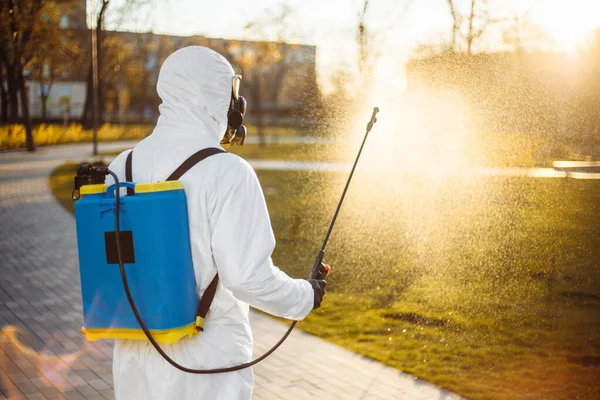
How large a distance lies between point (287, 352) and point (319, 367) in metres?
0.44

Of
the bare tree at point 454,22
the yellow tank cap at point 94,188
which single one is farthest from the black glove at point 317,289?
the bare tree at point 454,22

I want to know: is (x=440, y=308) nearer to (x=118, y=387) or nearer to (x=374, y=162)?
(x=374, y=162)

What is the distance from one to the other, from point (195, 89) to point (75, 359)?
12.2ft

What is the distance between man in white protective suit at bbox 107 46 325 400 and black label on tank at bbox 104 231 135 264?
0.19m

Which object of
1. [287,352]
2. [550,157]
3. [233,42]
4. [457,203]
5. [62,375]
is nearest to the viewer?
[62,375]

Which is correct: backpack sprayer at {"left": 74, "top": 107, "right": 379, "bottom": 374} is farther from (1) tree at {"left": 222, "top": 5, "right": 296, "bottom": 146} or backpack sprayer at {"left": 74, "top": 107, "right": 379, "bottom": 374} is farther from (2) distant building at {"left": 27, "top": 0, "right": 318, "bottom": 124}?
(1) tree at {"left": 222, "top": 5, "right": 296, "bottom": 146}

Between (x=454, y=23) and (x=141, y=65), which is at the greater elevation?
(x=454, y=23)

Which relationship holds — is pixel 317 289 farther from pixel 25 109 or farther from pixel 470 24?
pixel 25 109

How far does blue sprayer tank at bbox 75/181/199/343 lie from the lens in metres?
2.26

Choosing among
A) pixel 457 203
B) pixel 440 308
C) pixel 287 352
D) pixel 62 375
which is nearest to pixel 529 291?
pixel 440 308

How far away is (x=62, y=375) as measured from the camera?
520cm

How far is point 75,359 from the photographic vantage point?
5.58 metres

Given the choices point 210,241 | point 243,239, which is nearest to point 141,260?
point 210,241

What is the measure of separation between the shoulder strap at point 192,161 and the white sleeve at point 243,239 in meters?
0.11
